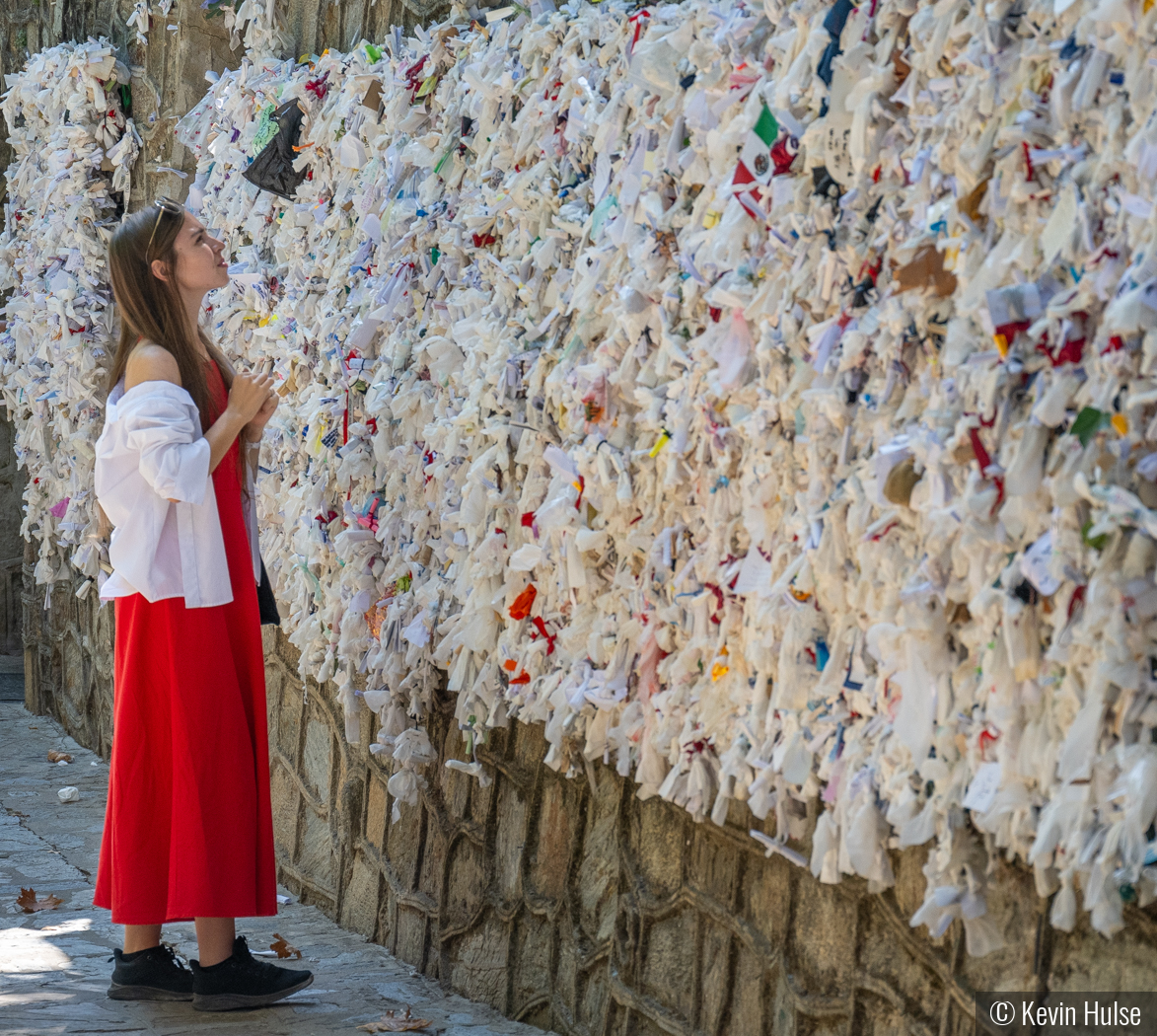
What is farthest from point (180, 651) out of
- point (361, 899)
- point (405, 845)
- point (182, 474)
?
point (361, 899)

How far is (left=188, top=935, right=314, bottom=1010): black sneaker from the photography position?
3.17 m

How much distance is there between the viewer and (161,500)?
3145mm

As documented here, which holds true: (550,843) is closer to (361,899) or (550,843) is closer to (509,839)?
(509,839)

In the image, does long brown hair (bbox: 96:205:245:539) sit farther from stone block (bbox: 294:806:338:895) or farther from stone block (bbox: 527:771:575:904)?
stone block (bbox: 294:806:338:895)

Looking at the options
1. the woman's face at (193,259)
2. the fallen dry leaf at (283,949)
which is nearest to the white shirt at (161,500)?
the woman's face at (193,259)

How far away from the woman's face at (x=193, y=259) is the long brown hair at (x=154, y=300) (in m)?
0.01

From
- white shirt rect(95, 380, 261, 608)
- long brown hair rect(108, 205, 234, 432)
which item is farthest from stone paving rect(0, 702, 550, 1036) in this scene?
long brown hair rect(108, 205, 234, 432)

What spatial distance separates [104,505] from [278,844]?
5.91 ft

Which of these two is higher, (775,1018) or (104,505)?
(104,505)

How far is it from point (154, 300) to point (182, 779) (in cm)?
110

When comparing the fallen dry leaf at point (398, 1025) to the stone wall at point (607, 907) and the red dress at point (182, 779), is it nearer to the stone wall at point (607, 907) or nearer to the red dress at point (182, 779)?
the stone wall at point (607, 907)

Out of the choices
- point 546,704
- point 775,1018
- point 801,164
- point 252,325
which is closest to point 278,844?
point 252,325

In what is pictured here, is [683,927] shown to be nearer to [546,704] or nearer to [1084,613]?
[546,704]

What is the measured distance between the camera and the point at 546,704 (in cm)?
283
